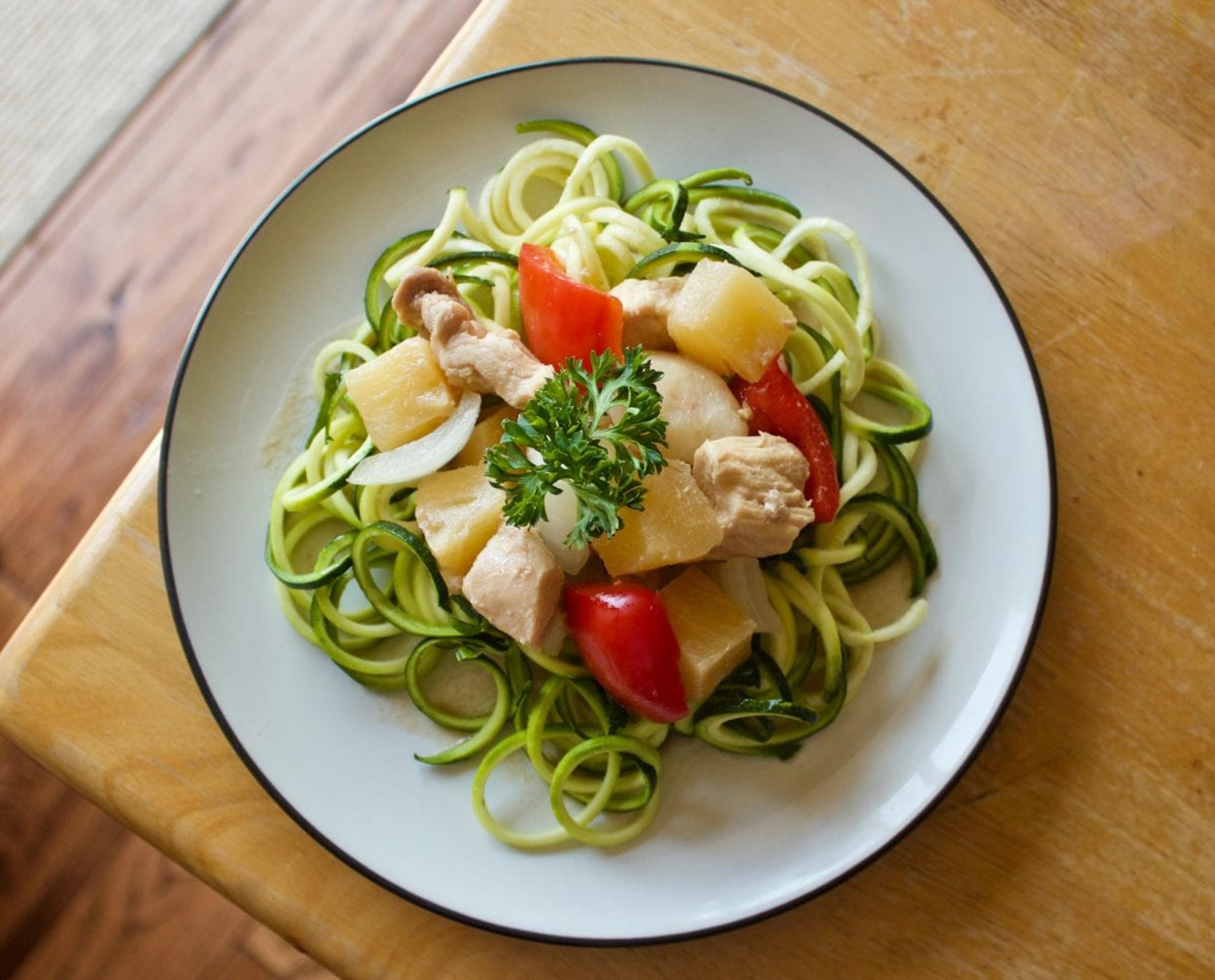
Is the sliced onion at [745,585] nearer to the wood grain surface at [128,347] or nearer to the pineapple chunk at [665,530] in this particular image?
the pineapple chunk at [665,530]

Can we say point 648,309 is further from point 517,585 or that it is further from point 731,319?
point 517,585

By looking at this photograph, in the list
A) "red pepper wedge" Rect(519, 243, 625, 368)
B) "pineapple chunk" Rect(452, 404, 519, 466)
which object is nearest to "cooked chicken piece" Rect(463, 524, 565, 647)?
"pineapple chunk" Rect(452, 404, 519, 466)

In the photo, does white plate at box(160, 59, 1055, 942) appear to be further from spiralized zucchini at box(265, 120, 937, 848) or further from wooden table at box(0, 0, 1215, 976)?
wooden table at box(0, 0, 1215, 976)

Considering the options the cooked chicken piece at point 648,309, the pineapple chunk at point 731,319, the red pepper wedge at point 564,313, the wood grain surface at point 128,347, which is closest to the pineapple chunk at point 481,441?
the red pepper wedge at point 564,313

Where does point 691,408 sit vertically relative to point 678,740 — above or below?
above

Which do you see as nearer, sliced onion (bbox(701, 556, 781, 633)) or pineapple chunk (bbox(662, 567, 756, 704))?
pineapple chunk (bbox(662, 567, 756, 704))

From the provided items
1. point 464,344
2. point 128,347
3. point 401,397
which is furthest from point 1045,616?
point 128,347
